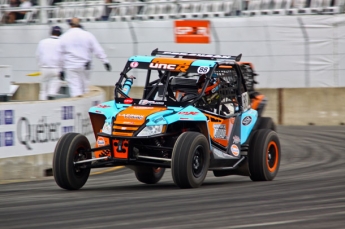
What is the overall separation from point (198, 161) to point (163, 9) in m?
12.6

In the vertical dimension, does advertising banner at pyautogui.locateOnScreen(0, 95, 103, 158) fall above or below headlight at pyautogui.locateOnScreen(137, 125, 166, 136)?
below

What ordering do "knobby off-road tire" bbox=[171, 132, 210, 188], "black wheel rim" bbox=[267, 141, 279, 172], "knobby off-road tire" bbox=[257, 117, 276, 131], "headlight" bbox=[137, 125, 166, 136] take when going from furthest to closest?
"knobby off-road tire" bbox=[257, 117, 276, 131], "black wheel rim" bbox=[267, 141, 279, 172], "headlight" bbox=[137, 125, 166, 136], "knobby off-road tire" bbox=[171, 132, 210, 188]

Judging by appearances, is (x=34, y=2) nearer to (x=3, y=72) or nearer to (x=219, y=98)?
(x=3, y=72)

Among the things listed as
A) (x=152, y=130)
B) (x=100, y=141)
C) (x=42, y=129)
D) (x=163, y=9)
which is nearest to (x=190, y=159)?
(x=152, y=130)

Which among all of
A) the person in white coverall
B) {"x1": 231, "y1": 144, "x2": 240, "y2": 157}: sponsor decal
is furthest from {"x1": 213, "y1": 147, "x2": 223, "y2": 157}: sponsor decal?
the person in white coverall

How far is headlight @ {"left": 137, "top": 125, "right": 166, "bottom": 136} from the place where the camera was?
30.2ft

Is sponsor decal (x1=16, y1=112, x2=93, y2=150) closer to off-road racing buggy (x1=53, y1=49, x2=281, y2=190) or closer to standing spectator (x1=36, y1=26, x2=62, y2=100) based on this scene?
off-road racing buggy (x1=53, y1=49, x2=281, y2=190)

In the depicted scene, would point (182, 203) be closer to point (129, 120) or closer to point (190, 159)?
point (190, 159)

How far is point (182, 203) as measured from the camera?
26.5 feet

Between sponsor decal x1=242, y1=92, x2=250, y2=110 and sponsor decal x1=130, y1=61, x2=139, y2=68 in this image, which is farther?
sponsor decal x1=242, y1=92, x2=250, y2=110

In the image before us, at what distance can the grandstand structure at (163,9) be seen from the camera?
19344mm

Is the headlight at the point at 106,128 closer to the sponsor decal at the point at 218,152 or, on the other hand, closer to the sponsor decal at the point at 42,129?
the sponsor decal at the point at 218,152

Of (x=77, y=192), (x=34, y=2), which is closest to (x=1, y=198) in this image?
(x=77, y=192)

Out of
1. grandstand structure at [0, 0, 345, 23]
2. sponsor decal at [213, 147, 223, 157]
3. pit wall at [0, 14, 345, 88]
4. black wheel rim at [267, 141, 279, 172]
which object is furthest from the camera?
grandstand structure at [0, 0, 345, 23]
